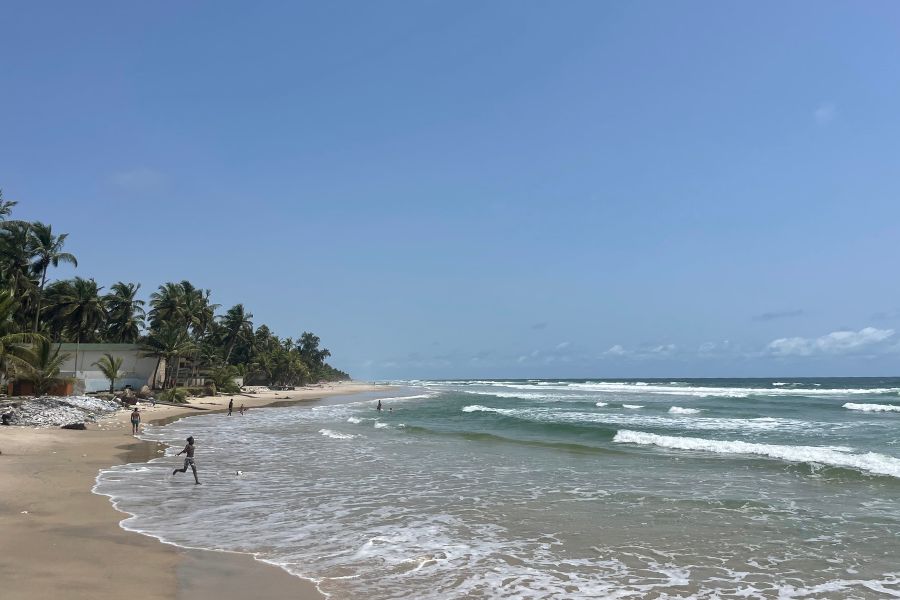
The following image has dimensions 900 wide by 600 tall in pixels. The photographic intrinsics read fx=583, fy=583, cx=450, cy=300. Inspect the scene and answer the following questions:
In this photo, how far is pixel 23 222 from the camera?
44.7 metres

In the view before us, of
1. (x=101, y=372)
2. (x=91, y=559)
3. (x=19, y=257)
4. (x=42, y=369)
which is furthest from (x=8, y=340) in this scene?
(x=91, y=559)

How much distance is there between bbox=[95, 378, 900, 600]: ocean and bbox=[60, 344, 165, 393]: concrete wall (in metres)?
26.9

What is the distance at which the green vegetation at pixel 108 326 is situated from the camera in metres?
37.6

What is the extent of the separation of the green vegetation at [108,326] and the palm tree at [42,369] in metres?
0.07

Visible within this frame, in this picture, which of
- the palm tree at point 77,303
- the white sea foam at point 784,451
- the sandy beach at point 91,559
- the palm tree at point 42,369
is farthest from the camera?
the palm tree at point 77,303

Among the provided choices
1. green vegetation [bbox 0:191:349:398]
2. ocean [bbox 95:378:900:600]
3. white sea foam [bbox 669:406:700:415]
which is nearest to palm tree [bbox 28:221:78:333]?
green vegetation [bbox 0:191:349:398]

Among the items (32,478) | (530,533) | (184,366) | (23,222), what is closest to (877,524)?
(530,533)

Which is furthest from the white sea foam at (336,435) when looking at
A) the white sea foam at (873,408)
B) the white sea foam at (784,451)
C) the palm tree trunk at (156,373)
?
the white sea foam at (873,408)

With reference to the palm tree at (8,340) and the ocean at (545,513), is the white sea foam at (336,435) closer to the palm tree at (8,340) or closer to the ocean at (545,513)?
the ocean at (545,513)

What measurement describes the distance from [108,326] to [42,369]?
33.5 metres

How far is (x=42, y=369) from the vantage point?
3806cm

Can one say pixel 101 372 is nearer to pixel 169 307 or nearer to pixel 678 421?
pixel 169 307

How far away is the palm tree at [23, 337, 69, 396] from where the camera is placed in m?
37.1

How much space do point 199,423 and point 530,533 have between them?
102 feet
